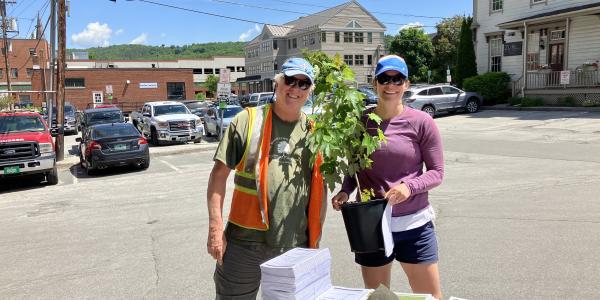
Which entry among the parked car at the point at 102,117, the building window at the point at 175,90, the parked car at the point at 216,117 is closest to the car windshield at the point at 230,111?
the parked car at the point at 216,117

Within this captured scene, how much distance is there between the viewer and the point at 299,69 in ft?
8.79

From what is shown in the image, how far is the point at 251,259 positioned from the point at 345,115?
100 cm

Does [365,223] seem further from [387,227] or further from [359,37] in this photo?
[359,37]

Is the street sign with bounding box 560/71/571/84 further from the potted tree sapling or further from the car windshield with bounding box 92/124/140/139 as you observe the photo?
the potted tree sapling

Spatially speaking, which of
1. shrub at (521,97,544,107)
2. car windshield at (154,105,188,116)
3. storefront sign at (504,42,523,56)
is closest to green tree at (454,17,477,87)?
storefront sign at (504,42,523,56)

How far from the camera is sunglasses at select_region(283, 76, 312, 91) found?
2719 mm

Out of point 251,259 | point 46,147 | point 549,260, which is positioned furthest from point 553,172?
point 46,147

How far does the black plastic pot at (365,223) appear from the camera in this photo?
249cm

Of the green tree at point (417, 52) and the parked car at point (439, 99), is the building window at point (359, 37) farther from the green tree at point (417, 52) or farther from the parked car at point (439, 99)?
the parked car at point (439, 99)

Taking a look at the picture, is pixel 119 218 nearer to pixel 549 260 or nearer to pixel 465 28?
pixel 549 260

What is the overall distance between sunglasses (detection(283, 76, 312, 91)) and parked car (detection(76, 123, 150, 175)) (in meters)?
12.5

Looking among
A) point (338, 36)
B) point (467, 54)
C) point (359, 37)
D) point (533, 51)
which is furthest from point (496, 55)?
point (359, 37)

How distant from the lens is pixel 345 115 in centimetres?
257

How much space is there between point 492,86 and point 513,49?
2.53 metres
